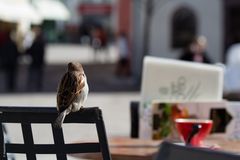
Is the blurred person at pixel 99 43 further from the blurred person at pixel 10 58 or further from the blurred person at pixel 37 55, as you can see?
the blurred person at pixel 37 55

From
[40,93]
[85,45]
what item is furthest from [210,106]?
[85,45]

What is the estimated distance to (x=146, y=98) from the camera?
514 cm

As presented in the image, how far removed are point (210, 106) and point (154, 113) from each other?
37cm

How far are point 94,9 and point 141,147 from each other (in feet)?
182

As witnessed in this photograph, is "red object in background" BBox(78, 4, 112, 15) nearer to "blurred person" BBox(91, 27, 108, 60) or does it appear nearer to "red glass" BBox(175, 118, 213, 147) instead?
"blurred person" BBox(91, 27, 108, 60)

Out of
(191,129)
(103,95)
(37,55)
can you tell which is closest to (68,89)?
(191,129)

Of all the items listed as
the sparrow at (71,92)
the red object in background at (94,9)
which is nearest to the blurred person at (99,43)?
the red object in background at (94,9)

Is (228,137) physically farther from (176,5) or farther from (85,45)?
(85,45)

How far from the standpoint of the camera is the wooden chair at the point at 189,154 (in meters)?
2.60

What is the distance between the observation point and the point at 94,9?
59.8 meters

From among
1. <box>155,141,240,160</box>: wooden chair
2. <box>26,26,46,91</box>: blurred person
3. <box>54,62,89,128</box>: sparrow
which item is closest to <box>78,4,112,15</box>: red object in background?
<box>26,26,46,91</box>: blurred person

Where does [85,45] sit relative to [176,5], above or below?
below

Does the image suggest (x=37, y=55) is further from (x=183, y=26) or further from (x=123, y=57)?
(x=183, y=26)

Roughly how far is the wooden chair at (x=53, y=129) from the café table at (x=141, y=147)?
0.59 meters
